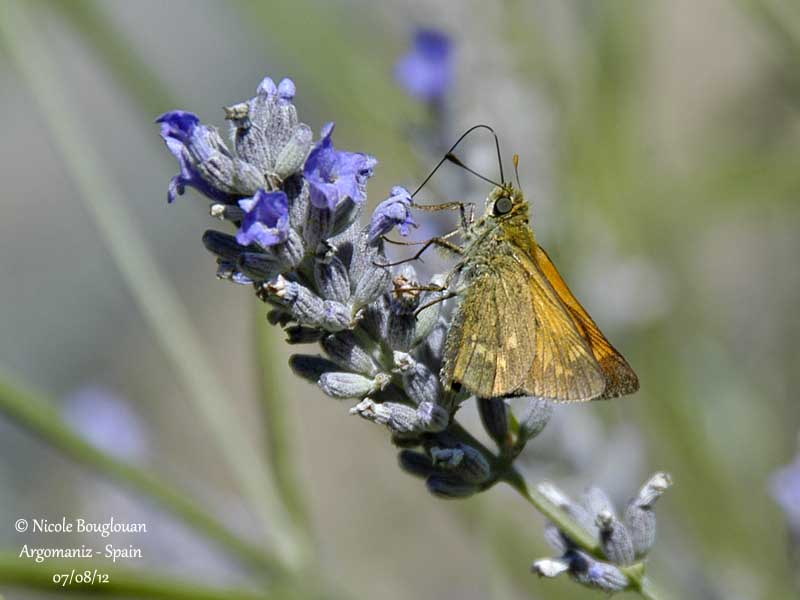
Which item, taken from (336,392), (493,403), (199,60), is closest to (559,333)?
(493,403)

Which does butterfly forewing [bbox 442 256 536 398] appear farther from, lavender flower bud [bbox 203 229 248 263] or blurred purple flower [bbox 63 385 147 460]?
blurred purple flower [bbox 63 385 147 460]

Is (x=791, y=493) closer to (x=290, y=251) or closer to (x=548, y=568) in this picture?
(x=548, y=568)

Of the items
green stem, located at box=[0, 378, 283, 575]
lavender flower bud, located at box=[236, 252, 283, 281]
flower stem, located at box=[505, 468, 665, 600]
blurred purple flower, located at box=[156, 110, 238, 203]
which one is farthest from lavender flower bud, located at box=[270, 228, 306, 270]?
green stem, located at box=[0, 378, 283, 575]

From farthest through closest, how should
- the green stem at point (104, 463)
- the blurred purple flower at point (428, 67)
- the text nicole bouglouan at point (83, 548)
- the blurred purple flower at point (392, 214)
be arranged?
the blurred purple flower at point (428, 67), the green stem at point (104, 463), the text nicole bouglouan at point (83, 548), the blurred purple flower at point (392, 214)

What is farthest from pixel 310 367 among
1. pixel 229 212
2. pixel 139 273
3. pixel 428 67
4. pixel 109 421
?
pixel 109 421

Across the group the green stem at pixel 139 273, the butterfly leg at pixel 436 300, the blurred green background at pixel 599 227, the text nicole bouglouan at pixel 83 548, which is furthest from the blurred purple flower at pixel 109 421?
the butterfly leg at pixel 436 300

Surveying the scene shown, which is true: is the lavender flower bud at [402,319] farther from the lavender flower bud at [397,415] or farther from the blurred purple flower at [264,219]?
the blurred purple flower at [264,219]

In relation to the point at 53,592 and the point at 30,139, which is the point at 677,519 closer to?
the point at 53,592
